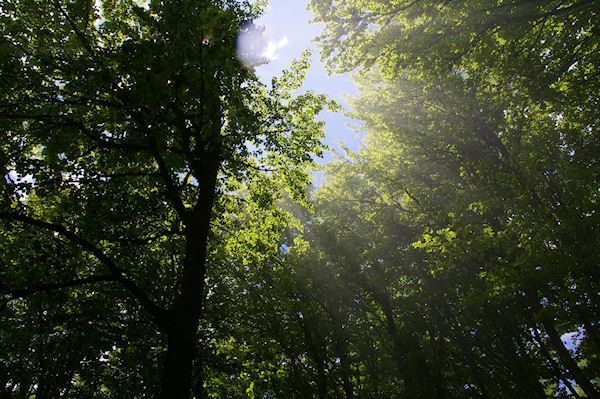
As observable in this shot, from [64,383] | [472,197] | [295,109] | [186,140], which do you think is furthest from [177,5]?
[64,383]

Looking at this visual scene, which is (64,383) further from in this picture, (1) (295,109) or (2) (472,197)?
(2) (472,197)

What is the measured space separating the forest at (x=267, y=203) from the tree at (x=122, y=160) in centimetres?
5

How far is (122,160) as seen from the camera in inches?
257

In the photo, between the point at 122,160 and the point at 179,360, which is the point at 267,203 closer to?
the point at 122,160

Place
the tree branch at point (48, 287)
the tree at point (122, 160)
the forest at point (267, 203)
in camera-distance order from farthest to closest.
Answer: the forest at point (267, 203), the tree at point (122, 160), the tree branch at point (48, 287)

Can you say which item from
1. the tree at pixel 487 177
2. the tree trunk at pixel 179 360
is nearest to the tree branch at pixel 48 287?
the tree trunk at pixel 179 360

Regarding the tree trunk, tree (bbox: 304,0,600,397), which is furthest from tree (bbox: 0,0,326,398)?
tree (bbox: 304,0,600,397)

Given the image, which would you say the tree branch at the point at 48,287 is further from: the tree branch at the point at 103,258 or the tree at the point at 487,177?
the tree at the point at 487,177

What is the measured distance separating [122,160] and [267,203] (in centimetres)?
355

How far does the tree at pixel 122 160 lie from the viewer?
489cm

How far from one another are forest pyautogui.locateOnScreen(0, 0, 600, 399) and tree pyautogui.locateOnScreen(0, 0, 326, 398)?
0.05 metres

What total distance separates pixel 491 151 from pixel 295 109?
761 cm

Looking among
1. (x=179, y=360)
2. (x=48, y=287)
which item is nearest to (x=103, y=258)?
(x=48, y=287)

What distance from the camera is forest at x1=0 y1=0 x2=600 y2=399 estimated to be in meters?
5.40
